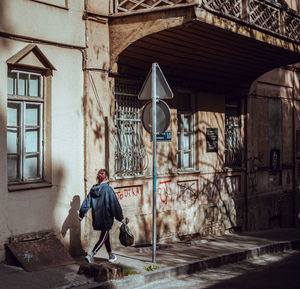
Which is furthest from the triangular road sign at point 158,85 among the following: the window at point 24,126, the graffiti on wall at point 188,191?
the graffiti on wall at point 188,191

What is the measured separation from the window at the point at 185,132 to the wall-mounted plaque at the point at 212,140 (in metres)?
0.52

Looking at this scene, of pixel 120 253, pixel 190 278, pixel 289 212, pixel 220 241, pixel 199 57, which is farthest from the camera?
pixel 289 212

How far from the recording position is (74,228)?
9602 mm

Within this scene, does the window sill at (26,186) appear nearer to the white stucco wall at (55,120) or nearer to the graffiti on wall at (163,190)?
the white stucco wall at (55,120)

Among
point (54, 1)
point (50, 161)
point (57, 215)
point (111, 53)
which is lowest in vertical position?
point (57, 215)

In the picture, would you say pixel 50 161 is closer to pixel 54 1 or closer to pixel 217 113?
pixel 54 1

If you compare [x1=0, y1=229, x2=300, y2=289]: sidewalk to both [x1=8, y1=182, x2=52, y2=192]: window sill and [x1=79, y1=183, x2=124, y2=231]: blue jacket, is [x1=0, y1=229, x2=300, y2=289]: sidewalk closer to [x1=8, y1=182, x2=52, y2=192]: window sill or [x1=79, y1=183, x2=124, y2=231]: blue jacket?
[x1=79, y1=183, x2=124, y2=231]: blue jacket

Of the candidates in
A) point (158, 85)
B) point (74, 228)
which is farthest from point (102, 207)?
point (158, 85)

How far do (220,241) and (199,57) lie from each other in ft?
13.9

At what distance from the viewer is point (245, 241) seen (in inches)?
495

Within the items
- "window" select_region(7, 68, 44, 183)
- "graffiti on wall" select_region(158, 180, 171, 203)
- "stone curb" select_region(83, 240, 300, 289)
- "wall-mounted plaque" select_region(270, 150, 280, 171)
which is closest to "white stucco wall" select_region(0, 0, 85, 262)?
"window" select_region(7, 68, 44, 183)

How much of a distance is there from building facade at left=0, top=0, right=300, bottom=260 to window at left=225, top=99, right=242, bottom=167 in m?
0.03

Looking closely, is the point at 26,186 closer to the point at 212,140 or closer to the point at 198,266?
the point at 198,266

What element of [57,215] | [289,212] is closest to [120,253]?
[57,215]
